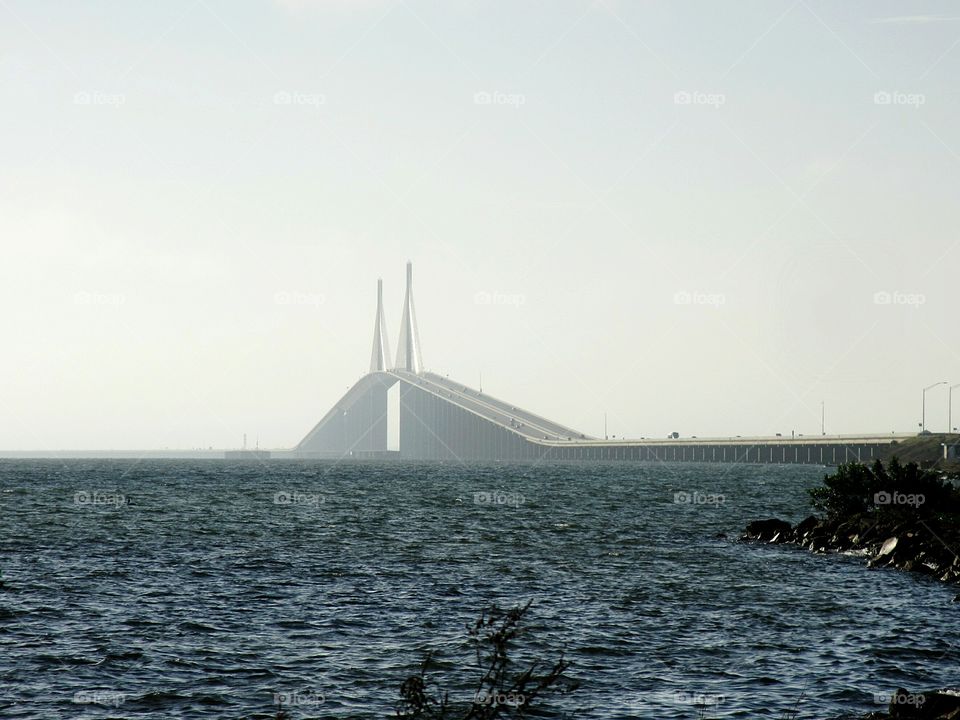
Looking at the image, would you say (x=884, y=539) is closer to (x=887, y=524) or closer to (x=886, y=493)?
(x=887, y=524)

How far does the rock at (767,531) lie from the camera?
134 ft

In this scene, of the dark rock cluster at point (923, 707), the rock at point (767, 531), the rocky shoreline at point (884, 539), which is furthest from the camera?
the rock at point (767, 531)

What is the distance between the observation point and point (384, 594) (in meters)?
25.0

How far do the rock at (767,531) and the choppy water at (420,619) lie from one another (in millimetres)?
1973

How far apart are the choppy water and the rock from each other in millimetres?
1973

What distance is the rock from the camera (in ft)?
134

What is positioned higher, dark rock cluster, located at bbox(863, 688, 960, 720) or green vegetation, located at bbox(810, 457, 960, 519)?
green vegetation, located at bbox(810, 457, 960, 519)

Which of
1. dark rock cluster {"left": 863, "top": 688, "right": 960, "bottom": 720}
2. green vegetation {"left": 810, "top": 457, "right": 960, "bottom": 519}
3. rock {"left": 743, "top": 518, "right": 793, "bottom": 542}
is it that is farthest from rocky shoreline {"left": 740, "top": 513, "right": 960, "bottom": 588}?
dark rock cluster {"left": 863, "top": 688, "right": 960, "bottom": 720}

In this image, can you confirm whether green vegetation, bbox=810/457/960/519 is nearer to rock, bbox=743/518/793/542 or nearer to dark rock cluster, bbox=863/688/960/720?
rock, bbox=743/518/793/542

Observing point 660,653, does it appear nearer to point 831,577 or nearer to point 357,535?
point 831,577

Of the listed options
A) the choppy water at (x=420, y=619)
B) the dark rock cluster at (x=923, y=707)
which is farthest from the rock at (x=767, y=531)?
the dark rock cluster at (x=923, y=707)

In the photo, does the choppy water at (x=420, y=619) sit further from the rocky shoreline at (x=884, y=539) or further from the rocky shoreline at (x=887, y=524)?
the rocky shoreline at (x=887, y=524)

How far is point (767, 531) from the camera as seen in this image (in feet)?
135

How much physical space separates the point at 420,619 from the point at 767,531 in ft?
75.5
